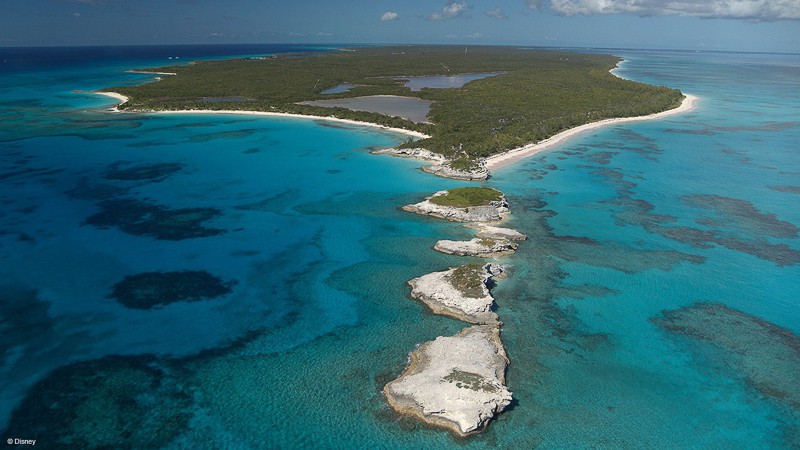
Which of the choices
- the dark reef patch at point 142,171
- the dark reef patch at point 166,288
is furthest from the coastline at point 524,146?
the dark reef patch at point 166,288

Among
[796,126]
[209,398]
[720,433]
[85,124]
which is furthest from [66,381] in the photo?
[796,126]

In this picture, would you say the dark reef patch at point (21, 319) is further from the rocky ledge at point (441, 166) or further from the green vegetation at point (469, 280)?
the rocky ledge at point (441, 166)

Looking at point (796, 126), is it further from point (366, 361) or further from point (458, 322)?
point (366, 361)

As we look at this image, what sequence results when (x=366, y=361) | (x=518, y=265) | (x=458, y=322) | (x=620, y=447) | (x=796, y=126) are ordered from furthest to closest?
(x=796, y=126)
(x=518, y=265)
(x=458, y=322)
(x=366, y=361)
(x=620, y=447)

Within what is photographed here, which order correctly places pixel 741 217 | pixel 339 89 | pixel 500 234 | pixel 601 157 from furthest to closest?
pixel 339 89
pixel 601 157
pixel 741 217
pixel 500 234

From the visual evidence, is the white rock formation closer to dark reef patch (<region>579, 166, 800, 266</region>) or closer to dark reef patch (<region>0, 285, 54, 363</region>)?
dark reef patch (<region>579, 166, 800, 266</region>)

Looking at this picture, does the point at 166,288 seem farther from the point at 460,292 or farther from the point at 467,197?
the point at 467,197

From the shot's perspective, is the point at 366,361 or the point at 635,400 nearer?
the point at 635,400

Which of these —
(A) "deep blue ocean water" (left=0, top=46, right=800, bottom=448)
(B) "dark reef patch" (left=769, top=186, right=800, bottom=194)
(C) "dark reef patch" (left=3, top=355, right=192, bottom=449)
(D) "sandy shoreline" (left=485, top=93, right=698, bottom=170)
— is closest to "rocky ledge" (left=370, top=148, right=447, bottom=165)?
(A) "deep blue ocean water" (left=0, top=46, right=800, bottom=448)

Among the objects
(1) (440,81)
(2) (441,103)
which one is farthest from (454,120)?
(1) (440,81)
